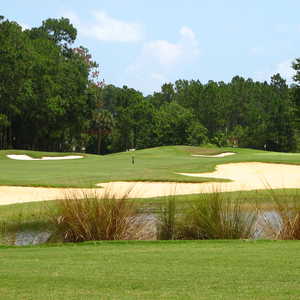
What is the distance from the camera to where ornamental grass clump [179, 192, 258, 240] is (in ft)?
32.8

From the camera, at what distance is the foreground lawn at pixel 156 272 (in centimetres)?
563

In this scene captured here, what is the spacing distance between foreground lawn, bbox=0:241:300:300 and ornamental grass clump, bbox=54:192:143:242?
1.21m

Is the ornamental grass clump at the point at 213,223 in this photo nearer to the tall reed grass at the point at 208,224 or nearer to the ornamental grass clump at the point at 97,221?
the tall reed grass at the point at 208,224

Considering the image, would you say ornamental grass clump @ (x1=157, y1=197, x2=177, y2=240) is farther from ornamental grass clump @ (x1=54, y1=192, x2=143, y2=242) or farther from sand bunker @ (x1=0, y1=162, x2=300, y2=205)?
sand bunker @ (x1=0, y1=162, x2=300, y2=205)

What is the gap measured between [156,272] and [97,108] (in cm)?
7896

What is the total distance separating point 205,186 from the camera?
796 inches

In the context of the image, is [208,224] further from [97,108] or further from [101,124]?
[101,124]

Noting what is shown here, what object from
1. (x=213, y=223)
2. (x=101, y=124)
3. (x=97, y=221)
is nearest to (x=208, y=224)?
(x=213, y=223)

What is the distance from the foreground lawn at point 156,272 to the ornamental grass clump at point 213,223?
99cm

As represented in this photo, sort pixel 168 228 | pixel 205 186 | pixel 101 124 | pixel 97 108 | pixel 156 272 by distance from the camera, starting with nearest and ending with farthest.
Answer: pixel 156 272 → pixel 168 228 → pixel 205 186 → pixel 97 108 → pixel 101 124

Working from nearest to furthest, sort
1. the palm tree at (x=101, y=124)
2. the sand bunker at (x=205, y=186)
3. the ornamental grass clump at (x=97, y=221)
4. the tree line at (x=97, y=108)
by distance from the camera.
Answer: the ornamental grass clump at (x=97, y=221) < the sand bunker at (x=205, y=186) < the tree line at (x=97, y=108) < the palm tree at (x=101, y=124)

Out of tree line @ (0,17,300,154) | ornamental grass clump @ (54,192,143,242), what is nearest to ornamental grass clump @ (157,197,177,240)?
ornamental grass clump @ (54,192,143,242)

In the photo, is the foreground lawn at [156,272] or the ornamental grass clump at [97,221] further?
the ornamental grass clump at [97,221]

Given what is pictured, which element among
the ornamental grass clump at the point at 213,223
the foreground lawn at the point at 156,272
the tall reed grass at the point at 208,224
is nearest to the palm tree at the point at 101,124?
the tall reed grass at the point at 208,224
